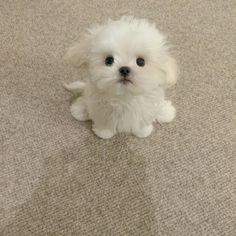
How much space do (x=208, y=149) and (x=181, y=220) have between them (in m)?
0.28

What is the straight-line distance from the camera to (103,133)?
50.0 inches

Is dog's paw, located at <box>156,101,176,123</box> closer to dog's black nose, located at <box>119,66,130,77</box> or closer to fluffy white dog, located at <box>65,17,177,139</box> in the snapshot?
fluffy white dog, located at <box>65,17,177,139</box>

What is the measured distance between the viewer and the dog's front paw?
4.16ft

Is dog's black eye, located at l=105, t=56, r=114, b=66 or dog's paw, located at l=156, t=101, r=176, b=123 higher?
dog's black eye, located at l=105, t=56, r=114, b=66

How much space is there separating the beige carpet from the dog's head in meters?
0.37

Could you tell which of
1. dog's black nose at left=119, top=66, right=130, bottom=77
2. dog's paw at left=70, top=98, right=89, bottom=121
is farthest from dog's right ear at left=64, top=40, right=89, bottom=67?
dog's paw at left=70, top=98, right=89, bottom=121

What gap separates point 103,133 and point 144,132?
148 millimetres

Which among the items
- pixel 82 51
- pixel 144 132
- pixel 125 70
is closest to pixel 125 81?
pixel 125 70

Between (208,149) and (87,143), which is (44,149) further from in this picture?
(208,149)

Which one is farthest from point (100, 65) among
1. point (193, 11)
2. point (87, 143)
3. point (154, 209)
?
point (193, 11)

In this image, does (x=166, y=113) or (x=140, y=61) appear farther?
(x=166, y=113)

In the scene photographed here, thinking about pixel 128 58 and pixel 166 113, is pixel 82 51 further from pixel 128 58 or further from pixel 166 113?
pixel 166 113

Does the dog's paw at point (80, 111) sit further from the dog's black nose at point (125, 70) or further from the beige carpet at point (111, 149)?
the dog's black nose at point (125, 70)

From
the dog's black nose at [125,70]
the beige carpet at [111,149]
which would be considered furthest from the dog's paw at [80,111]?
the dog's black nose at [125,70]
